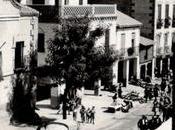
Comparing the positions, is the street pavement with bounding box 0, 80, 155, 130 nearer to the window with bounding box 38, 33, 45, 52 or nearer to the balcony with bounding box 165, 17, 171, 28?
the window with bounding box 38, 33, 45, 52

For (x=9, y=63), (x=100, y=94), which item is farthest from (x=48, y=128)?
(x=100, y=94)

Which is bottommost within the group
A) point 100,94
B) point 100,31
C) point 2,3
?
point 100,94

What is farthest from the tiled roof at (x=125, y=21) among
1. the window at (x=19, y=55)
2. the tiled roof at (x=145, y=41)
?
the window at (x=19, y=55)

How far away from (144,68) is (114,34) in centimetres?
964

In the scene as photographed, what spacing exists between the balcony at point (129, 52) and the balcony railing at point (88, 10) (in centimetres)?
417

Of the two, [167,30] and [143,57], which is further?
[167,30]

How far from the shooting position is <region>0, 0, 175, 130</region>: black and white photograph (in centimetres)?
2294

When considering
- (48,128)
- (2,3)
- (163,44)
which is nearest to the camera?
(48,128)

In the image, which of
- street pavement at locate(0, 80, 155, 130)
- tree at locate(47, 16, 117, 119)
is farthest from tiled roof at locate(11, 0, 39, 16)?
street pavement at locate(0, 80, 155, 130)

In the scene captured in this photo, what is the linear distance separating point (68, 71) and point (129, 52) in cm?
1796

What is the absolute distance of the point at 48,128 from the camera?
12.2m

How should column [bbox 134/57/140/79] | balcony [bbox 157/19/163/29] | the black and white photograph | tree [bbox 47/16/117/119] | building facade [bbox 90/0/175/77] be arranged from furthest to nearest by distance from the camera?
balcony [bbox 157/19/163/29]
building facade [bbox 90/0/175/77]
column [bbox 134/57/140/79]
tree [bbox 47/16/117/119]
the black and white photograph

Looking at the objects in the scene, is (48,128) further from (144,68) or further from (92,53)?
(144,68)

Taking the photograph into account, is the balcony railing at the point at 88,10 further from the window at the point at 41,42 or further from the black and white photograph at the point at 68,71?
the window at the point at 41,42
